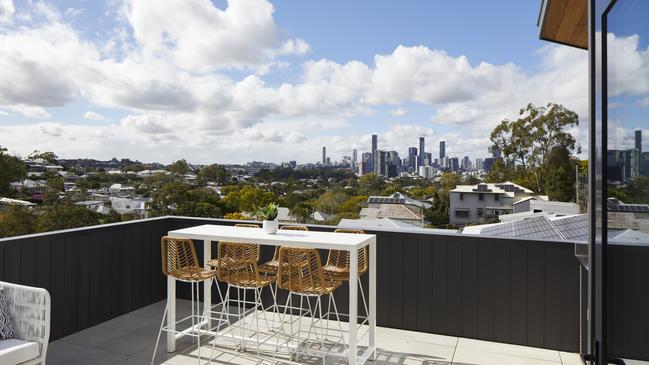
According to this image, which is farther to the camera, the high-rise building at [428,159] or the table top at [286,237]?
the high-rise building at [428,159]

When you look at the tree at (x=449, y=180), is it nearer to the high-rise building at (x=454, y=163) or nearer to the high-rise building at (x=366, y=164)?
the high-rise building at (x=454, y=163)

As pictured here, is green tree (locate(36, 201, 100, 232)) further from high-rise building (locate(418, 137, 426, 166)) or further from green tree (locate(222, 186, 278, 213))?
high-rise building (locate(418, 137, 426, 166))

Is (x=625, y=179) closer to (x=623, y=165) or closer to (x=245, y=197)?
(x=623, y=165)

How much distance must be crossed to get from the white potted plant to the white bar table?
55mm

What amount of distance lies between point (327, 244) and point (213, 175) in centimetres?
Result: 1330

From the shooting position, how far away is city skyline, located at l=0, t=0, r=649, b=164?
11.3 metres

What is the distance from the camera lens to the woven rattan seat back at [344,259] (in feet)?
12.9

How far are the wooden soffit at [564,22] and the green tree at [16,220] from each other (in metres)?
13.7

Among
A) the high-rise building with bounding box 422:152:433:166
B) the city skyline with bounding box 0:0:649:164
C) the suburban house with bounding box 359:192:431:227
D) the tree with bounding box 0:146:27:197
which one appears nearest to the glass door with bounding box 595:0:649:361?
the city skyline with bounding box 0:0:649:164

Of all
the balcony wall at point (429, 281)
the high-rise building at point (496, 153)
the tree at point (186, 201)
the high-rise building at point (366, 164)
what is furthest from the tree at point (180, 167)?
the high-rise building at point (496, 153)


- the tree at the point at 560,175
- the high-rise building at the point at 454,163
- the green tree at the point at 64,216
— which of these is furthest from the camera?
the high-rise building at the point at 454,163

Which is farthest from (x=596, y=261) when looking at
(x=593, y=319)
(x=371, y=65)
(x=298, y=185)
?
(x=371, y=65)

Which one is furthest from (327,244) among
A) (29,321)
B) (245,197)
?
(245,197)

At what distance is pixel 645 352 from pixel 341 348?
3.00 meters
